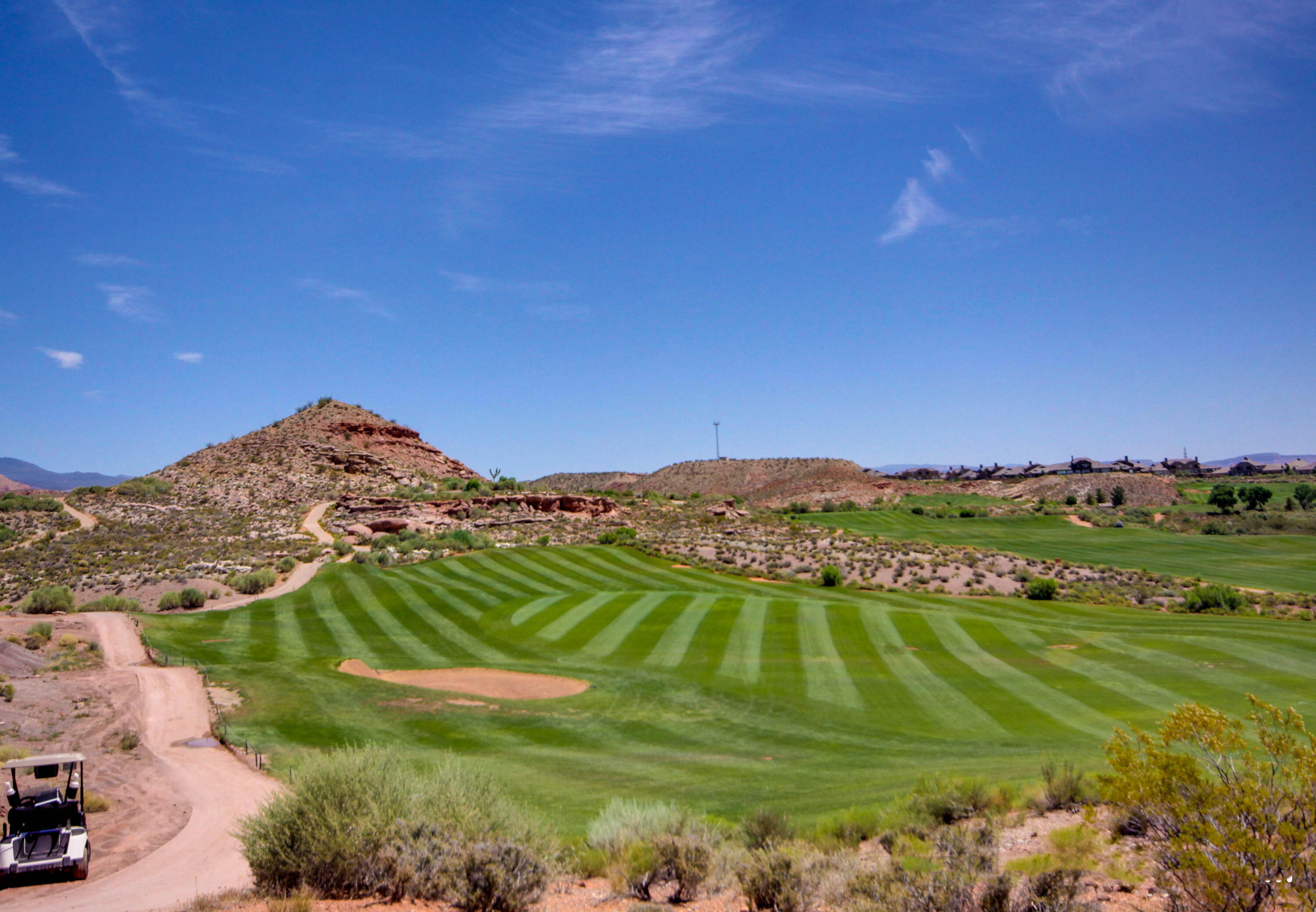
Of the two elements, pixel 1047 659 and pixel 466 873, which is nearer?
pixel 466 873

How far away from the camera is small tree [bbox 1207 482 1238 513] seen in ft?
244

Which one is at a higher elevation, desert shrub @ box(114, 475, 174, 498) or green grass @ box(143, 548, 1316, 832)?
desert shrub @ box(114, 475, 174, 498)

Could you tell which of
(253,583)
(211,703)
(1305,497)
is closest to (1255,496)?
(1305,497)

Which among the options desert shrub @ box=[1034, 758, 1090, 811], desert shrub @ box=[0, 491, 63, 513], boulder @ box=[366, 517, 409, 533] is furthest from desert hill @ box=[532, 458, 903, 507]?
desert shrub @ box=[1034, 758, 1090, 811]

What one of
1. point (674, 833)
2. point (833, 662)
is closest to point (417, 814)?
point (674, 833)

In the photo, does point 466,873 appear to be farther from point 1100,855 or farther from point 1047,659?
point 1047,659

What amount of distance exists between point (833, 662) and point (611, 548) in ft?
93.2

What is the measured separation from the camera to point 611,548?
157ft

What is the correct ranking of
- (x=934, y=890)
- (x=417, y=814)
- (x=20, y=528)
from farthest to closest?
(x=20, y=528), (x=417, y=814), (x=934, y=890)

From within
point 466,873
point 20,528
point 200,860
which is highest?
point 20,528

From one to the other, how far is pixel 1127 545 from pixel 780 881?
190 ft

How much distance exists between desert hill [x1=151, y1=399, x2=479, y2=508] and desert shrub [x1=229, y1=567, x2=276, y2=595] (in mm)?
22844

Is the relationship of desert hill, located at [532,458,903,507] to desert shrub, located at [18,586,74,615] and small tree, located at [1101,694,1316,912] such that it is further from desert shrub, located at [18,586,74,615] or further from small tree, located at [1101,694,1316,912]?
small tree, located at [1101,694,1316,912]

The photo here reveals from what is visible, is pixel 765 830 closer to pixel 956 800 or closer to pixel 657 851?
pixel 657 851
